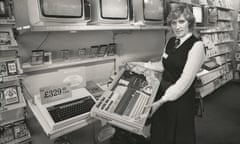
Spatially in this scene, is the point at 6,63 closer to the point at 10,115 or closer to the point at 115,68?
the point at 10,115

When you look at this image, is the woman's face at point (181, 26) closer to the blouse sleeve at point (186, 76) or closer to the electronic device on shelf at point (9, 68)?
the blouse sleeve at point (186, 76)

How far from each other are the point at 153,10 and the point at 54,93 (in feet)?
4.93

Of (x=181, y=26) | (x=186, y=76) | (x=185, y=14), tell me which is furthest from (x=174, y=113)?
(x=185, y=14)

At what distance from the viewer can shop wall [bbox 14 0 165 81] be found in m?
1.50

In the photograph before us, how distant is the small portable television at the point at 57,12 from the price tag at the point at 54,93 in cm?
51

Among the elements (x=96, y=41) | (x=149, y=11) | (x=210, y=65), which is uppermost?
(x=149, y=11)

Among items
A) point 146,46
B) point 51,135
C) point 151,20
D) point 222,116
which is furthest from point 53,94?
point 222,116

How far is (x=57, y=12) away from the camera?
1251 millimetres

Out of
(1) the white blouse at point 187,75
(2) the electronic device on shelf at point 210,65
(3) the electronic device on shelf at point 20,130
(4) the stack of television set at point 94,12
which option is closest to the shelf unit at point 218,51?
(2) the electronic device on shelf at point 210,65

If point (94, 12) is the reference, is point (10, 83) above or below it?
below

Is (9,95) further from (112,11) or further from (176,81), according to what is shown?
(176,81)

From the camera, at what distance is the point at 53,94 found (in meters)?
1.38

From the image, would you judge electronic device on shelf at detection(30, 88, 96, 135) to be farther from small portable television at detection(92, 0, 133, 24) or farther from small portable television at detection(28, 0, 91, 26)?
small portable television at detection(92, 0, 133, 24)

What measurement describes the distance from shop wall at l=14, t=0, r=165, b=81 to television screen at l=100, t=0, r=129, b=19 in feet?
1.47
